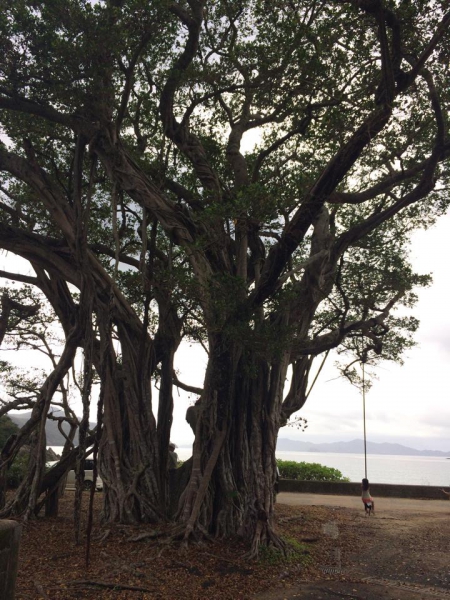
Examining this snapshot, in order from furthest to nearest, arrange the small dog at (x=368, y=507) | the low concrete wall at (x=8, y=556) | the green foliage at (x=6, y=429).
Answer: the green foliage at (x=6, y=429) → the small dog at (x=368, y=507) → the low concrete wall at (x=8, y=556)

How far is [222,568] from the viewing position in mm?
6285

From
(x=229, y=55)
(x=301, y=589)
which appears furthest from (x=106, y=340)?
(x=229, y=55)

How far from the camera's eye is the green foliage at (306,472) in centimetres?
1730

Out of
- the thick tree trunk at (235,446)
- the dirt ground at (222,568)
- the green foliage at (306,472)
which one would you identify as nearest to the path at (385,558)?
the dirt ground at (222,568)

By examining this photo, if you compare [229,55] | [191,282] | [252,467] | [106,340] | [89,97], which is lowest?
[252,467]

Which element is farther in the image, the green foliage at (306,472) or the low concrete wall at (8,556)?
the green foliage at (306,472)

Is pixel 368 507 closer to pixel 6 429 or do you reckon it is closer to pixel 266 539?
pixel 266 539

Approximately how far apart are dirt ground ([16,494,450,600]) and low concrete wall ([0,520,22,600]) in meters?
1.99

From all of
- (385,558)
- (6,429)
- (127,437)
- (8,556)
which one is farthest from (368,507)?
(6,429)

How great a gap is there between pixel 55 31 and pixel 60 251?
357 centimetres

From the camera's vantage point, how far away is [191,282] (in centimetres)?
738

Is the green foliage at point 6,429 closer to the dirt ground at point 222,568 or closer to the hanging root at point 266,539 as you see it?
the dirt ground at point 222,568

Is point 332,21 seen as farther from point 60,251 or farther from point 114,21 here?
point 60,251

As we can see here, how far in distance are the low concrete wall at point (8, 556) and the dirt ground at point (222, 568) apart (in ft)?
6.53
